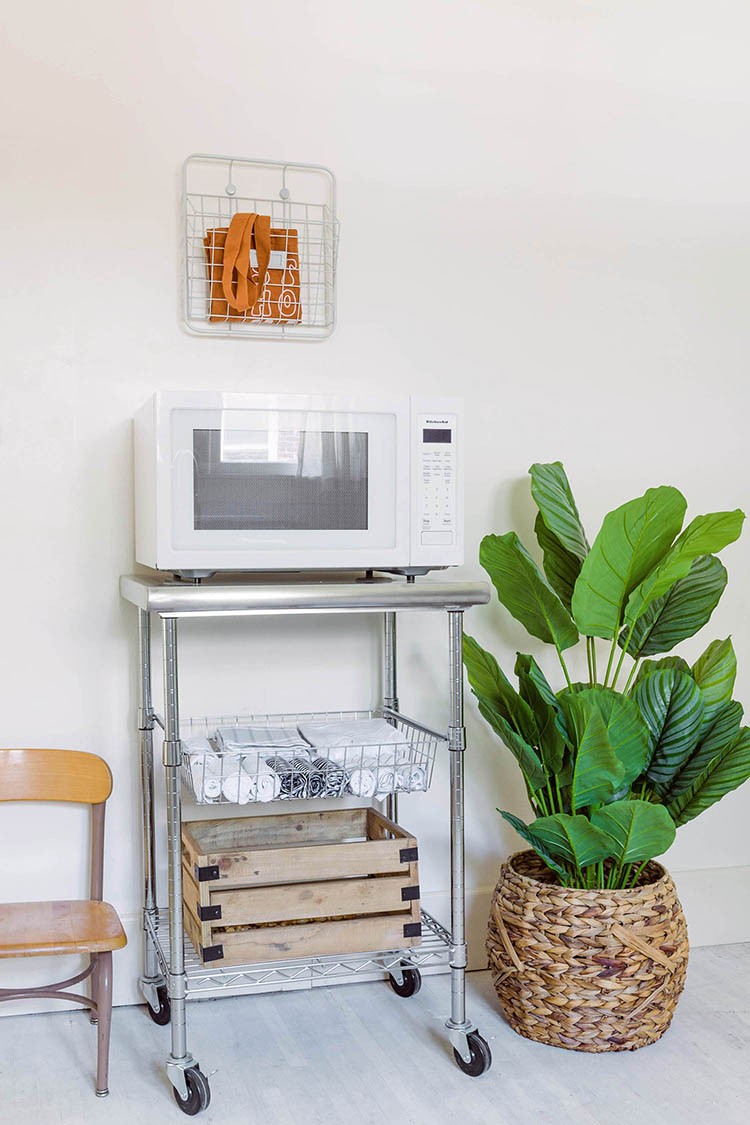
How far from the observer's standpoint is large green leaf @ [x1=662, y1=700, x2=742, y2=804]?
7.68 ft

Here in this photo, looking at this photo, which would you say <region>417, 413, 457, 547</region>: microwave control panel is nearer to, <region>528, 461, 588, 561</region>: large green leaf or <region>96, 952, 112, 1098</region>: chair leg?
<region>528, 461, 588, 561</region>: large green leaf

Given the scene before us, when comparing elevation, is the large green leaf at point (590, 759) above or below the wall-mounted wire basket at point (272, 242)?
below

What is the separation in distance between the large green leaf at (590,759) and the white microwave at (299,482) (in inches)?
15.6

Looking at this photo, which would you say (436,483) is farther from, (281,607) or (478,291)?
Result: (478,291)

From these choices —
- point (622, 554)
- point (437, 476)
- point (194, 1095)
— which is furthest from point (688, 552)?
point (194, 1095)

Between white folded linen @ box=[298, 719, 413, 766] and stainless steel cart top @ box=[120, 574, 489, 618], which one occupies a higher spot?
stainless steel cart top @ box=[120, 574, 489, 618]

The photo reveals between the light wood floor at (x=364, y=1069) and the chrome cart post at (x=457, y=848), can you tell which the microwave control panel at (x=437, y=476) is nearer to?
the chrome cart post at (x=457, y=848)

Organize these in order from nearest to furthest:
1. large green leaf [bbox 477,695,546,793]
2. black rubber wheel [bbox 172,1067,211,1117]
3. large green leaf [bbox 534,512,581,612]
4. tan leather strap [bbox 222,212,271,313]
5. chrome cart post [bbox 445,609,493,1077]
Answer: black rubber wheel [bbox 172,1067,211,1117]
chrome cart post [bbox 445,609,493,1077]
large green leaf [bbox 477,695,546,793]
tan leather strap [bbox 222,212,271,313]
large green leaf [bbox 534,512,581,612]

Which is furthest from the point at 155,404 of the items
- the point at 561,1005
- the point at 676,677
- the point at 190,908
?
the point at 561,1005

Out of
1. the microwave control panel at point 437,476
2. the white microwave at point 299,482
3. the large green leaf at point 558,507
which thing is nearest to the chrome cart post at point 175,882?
the white microwave at point 299,482

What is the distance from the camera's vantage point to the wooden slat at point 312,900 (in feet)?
7.06

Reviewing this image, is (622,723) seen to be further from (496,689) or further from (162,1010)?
(162,1010)

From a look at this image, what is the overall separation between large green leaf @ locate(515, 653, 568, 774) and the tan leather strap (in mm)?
1025

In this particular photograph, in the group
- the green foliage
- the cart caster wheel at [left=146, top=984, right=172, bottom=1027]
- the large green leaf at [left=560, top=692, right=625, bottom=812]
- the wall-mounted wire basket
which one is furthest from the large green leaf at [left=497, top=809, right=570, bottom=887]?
the wall-mounted wire basket
